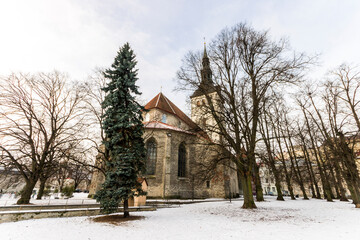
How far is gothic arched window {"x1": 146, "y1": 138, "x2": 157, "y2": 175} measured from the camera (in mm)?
21891

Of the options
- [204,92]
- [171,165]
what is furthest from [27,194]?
[204,92]

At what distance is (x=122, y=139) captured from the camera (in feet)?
32.6

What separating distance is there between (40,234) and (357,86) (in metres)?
22.0

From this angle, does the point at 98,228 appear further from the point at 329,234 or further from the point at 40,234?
the point at 329,234

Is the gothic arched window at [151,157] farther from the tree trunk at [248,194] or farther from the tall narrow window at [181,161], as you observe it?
the tree trunk at [248,194]

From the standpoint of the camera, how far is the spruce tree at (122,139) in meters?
8.77

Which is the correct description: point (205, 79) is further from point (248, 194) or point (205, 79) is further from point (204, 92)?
point (248, 194)

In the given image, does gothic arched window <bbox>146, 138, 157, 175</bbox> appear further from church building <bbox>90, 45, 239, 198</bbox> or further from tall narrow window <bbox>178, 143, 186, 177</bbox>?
tall narrow window <bbox>178, 143, 186, 177</bbox>

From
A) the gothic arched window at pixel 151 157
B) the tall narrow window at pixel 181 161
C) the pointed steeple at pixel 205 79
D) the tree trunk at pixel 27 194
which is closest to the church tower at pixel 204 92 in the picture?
the pointed steeple at pixel 205 79

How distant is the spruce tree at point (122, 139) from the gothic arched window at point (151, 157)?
12.1 m

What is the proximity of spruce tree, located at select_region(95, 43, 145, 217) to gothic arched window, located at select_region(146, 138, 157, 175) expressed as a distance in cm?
1209

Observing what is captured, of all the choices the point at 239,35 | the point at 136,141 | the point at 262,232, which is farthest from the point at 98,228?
the point at 239,35

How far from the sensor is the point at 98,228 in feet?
22.8

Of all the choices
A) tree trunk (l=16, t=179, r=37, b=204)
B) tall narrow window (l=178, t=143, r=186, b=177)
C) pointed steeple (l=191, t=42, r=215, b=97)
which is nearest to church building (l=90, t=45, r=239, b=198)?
tall narrow window (l=178, t=143, r=186, b=177)
